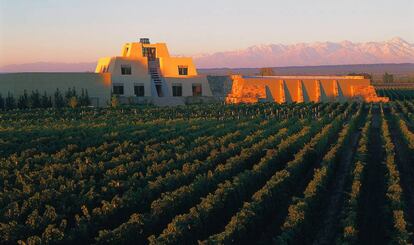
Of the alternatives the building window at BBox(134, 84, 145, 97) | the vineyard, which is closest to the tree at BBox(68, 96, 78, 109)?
the building window at BBox(134, 84, 145, 97)

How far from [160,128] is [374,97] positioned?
Result: 41.8 meters

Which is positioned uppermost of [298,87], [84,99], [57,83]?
[57,83]

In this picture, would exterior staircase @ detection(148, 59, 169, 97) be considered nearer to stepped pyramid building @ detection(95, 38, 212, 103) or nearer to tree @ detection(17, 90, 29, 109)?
stepped pyramid building @ detection(95, 38, 212, 103)

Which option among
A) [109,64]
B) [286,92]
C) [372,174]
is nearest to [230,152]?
[372,174]

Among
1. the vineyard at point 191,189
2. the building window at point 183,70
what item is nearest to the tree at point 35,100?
the building window at point 183,70

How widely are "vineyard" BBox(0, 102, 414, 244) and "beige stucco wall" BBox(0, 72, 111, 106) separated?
19.8 metres

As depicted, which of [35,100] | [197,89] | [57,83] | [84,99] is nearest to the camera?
[35,100]

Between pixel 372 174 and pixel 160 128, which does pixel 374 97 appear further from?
pixel 372 174

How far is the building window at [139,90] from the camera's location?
53656 millimetres

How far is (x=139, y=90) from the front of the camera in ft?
177

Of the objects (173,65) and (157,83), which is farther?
(173,65)

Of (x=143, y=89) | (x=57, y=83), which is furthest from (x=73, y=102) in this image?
(x=143, y=89)

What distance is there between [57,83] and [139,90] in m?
8.60

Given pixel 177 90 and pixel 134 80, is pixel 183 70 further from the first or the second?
pixel 134 80
